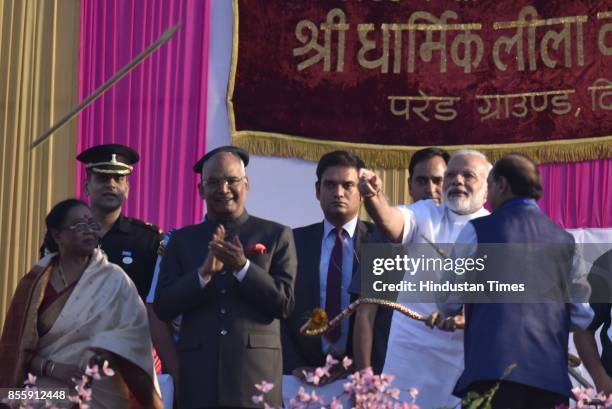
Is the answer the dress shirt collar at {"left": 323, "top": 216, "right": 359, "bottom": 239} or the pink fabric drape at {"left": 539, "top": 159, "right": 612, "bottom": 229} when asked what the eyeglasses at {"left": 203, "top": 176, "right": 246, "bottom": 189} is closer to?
the dress shirt collar at {"left": 323, "top": 216, "right": 359, "bottom": 239}

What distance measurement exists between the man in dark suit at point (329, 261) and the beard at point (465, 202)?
0.39 metres

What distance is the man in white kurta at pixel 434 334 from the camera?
5277 mm

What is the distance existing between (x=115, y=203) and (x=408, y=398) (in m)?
1.60

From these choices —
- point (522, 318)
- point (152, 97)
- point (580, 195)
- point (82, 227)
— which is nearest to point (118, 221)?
point (82, 227)

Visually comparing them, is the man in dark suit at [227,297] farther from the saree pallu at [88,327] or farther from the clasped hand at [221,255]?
the saree pallu at [88,327]

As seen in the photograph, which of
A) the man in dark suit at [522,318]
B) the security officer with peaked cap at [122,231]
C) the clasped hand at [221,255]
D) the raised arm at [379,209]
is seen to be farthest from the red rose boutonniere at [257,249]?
the man in dark suit at [522,318]

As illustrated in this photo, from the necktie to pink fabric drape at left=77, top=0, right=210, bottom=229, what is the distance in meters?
2.47

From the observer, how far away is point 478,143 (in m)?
8.04

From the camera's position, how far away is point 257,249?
17.1 feet

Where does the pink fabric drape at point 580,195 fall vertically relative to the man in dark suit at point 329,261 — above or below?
above

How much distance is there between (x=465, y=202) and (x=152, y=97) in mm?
3351

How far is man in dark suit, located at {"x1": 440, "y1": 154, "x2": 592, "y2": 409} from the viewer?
15.5ft

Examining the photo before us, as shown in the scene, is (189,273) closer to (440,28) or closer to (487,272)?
(487,272)

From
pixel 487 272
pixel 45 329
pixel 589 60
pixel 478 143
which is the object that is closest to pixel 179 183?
pixel 478 143
